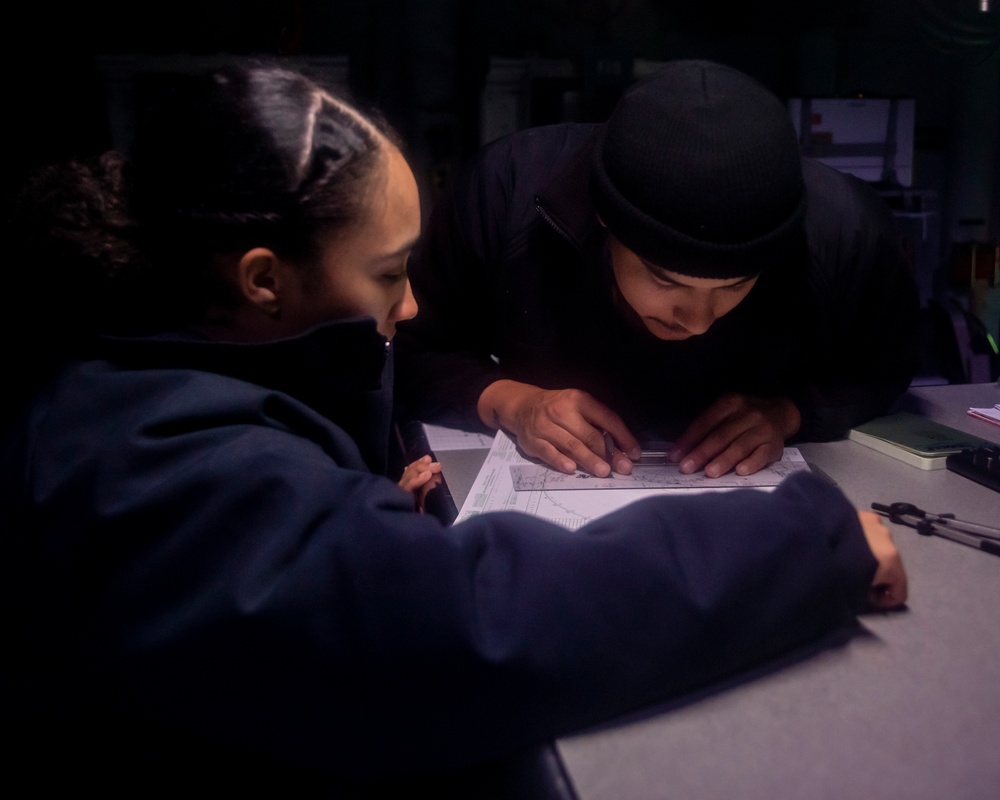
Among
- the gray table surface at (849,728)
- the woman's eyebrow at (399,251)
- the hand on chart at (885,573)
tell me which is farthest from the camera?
the woman's eyebrow at (399,251)

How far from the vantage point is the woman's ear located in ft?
2.27

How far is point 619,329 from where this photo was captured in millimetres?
1171

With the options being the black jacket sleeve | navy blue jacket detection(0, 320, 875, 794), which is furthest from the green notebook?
navy blue jacket detection(0, 320, 875, 794)

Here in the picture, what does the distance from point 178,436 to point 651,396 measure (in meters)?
0.80

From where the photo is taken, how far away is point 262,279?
A: 719mm

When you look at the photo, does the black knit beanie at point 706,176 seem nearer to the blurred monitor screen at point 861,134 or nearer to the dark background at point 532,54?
the dark background at point 532,54

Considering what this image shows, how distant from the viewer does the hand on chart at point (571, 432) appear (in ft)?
3.18

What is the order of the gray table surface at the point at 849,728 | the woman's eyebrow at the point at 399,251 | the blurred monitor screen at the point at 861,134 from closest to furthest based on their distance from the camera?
1. the gray table surface at the point at 849,728
2. the woman's eyebrow at the point at 399,251
3. the blurred monitor screen at the point at 861,134

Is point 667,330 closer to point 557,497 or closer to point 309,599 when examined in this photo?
point 557,497

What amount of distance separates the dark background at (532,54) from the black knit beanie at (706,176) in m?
1.70

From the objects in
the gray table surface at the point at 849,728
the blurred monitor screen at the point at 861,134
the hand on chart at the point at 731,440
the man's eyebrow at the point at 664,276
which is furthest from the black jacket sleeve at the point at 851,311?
the blurred monitor screen at the point at 861,134

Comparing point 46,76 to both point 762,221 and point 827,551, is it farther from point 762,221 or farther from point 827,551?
point 827,551

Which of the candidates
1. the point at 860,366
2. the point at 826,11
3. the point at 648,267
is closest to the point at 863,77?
the point at 826,11

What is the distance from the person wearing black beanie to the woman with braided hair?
1.07ft
